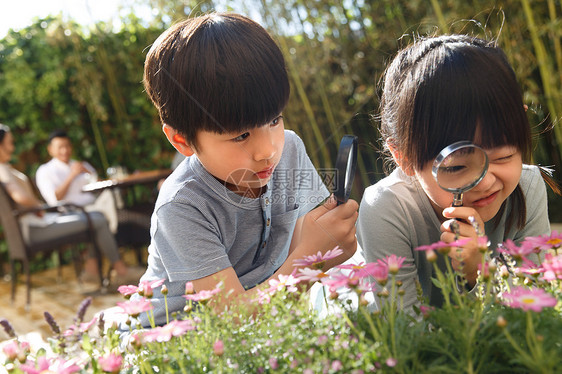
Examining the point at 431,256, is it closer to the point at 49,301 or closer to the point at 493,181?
the point at 493,181

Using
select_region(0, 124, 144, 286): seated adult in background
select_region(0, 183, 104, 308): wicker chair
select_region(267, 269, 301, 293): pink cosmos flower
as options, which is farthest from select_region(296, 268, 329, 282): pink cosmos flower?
select_region(0, 124, 144, 286): seated adult in background

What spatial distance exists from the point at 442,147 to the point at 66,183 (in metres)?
4.43

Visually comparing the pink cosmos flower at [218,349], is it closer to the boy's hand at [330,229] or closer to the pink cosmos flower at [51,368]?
the pink cosmos flower at [51,368]

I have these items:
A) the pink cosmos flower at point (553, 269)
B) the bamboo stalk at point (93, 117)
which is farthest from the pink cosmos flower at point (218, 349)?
the bamboo stalk at point (93, 117)

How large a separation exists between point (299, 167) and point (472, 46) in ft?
1.42

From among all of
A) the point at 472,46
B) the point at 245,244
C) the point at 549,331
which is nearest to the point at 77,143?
the point at 245,244

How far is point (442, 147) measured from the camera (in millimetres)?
886

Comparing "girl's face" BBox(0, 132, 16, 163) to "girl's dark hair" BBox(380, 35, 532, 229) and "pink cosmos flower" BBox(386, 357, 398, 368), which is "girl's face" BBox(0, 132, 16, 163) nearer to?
"girl's dark hair" BBox(380, 35, 532, 229)

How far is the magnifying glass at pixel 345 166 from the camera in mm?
768

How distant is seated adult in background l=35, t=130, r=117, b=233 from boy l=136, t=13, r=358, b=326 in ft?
11.8

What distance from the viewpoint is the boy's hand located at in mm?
879

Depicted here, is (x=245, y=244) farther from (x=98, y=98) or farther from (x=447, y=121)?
(x=98, y=98)

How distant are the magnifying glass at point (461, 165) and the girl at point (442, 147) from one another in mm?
47

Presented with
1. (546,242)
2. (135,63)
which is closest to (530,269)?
(546,242)
